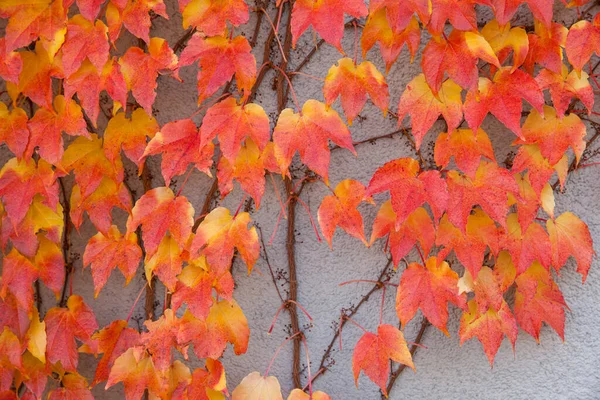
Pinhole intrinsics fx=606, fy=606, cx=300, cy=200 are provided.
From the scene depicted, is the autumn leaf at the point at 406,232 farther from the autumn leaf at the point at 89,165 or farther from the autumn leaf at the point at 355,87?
the autumn leaf at the point at 89,165

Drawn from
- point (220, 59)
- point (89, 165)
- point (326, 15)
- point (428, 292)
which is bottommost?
point (428, 292)

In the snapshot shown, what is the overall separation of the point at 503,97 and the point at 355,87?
38cm

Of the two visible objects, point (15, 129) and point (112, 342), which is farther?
point (112, 342)

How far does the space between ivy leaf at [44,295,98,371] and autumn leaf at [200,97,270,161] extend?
711 millimetres

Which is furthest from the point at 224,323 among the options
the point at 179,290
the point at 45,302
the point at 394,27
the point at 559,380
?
the point at 559,380

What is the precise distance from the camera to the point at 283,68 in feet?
6.05

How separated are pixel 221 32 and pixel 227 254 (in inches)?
22.5

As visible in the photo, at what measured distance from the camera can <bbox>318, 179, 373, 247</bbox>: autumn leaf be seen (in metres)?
1.67

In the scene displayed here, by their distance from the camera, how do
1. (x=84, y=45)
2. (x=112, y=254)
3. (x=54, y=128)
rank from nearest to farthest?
(x=84, y=45) < (x=54, y=128) < (x=112, y=254)

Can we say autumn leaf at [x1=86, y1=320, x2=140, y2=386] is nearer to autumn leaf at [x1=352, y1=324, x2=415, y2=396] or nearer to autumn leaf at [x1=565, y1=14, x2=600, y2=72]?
autumn leaf at [x1=352, y1=324, x2=415, y2=396]

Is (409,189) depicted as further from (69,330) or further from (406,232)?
(69,330)

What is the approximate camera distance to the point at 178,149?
1.62m

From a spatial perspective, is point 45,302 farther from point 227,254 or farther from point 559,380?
point 559,380

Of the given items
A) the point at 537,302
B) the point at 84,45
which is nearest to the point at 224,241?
the point at 84,45
